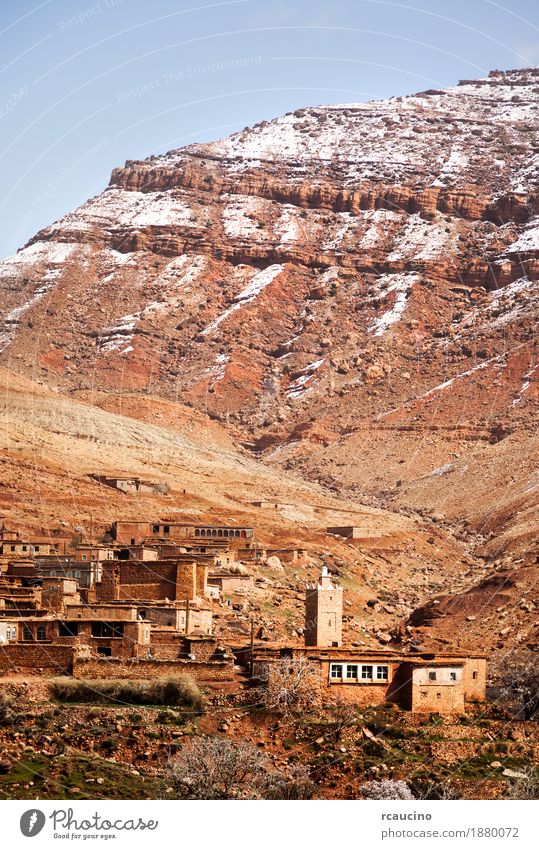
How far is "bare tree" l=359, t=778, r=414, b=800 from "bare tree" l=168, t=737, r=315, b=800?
4.69 feet

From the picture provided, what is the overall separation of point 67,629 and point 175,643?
127 inches

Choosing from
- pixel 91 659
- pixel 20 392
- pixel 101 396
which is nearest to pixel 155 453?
pixel 20 392

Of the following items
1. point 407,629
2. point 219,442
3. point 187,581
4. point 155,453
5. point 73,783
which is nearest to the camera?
point 73,783

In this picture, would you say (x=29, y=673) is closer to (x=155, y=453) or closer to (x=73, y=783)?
(x=73, y=783)

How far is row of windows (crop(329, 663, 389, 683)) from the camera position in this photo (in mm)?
52938

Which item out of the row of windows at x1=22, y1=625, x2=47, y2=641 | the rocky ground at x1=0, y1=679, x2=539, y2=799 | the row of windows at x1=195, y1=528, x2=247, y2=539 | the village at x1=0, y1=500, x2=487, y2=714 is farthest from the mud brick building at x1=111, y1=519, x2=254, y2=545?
the rocky ground at x1=0, y1=679, x2=539, y2=799

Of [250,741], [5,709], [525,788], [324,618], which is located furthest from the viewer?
[324,618]

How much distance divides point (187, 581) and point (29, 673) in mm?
11705

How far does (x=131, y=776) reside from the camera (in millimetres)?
46031

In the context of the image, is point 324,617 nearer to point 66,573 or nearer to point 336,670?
point 336,670

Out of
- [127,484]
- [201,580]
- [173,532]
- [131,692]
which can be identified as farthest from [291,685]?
[127,484]

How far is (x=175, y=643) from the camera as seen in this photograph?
55188 millimetres

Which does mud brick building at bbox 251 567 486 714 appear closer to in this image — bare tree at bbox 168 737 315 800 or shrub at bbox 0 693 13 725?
bare tree at bbox 168 737 315 800

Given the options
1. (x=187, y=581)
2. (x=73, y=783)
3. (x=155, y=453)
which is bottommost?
(x=73, y=783)
